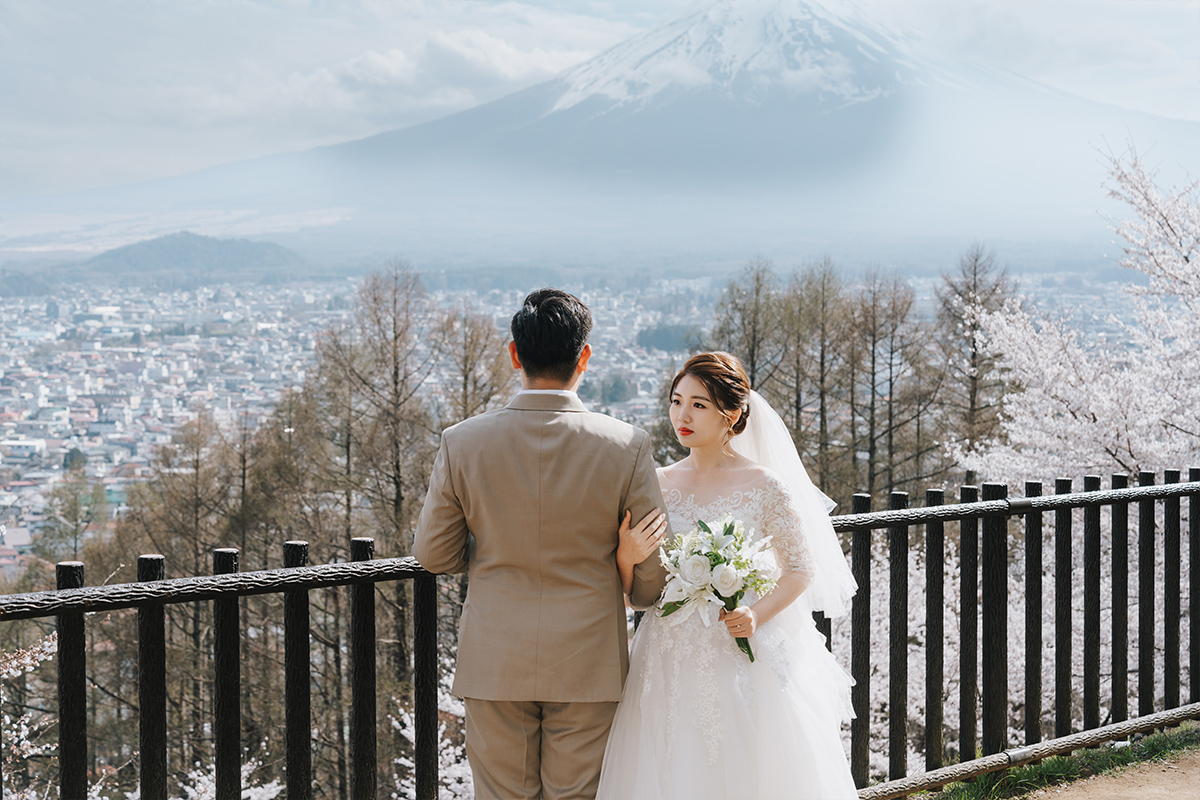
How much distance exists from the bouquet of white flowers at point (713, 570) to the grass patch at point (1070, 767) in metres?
1.81

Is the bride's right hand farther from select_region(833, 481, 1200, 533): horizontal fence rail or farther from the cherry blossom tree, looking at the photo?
the cherry blossom tree

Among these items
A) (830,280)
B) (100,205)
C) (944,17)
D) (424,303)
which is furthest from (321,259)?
(944,17)

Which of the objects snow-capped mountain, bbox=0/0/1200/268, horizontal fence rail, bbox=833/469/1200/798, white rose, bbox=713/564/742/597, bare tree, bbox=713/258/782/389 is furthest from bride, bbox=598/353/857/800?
snow-capped mountain, bbox=0/0/1200/268

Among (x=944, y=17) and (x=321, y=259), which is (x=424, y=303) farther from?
(x=944, y=17)

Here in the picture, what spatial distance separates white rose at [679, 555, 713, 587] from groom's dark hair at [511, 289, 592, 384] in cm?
58

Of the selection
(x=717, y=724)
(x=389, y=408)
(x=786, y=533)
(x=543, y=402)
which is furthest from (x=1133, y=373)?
(x=389, y=408)

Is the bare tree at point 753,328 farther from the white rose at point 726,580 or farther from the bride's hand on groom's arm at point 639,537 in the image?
the bride's hand on groom's arm at point 639,537

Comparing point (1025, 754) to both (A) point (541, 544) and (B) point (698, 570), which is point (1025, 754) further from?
(A) point (541, 544)

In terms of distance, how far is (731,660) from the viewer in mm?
2693

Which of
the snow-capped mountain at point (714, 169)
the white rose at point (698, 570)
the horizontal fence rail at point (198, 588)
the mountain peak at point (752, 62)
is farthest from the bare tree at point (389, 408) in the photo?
the mountain peak at point (752, 62)

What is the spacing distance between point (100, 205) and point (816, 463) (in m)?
136

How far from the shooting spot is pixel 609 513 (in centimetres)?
235

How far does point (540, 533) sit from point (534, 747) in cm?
55

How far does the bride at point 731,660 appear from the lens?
2.58 meters
